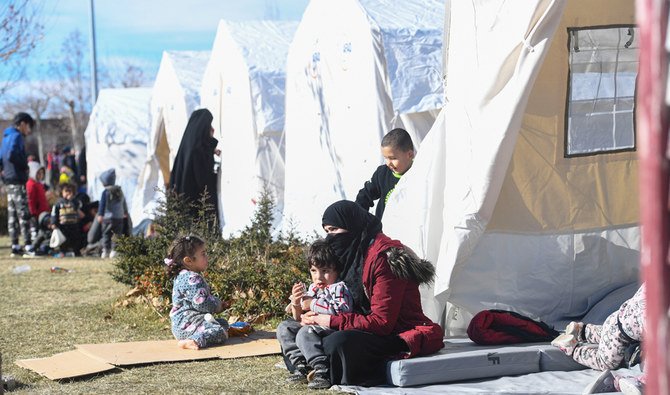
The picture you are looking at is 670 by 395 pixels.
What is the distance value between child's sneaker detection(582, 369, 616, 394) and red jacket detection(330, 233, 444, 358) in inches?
36.7

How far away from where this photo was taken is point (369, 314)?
5.66 meters

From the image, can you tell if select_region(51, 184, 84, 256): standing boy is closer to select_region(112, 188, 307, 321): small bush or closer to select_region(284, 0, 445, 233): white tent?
select_region(284, 0, 445, 233): white tent

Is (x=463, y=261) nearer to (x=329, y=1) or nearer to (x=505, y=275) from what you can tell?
(x=505, y=275)

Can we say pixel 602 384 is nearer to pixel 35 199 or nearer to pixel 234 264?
pixel 234 264

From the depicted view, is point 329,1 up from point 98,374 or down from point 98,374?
up

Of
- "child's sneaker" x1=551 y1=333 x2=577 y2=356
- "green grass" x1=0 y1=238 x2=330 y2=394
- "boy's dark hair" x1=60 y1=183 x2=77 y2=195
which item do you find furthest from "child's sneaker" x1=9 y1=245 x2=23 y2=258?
"child's sneaker" x1=551 y1=333 x2=577 y2=356

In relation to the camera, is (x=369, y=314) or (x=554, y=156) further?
(x=554, y=156)

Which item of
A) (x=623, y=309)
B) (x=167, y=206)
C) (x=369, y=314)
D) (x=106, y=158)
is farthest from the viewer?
(x=106, y=158)

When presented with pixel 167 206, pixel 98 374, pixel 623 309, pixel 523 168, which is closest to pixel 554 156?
pixel 523 168

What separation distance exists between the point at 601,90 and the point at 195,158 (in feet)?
24.5

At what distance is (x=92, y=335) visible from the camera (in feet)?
25.7

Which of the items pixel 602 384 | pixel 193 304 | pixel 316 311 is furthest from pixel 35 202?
pixel 602 384

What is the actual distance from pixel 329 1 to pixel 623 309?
6870mm

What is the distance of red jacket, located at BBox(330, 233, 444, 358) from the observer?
5555 mm
